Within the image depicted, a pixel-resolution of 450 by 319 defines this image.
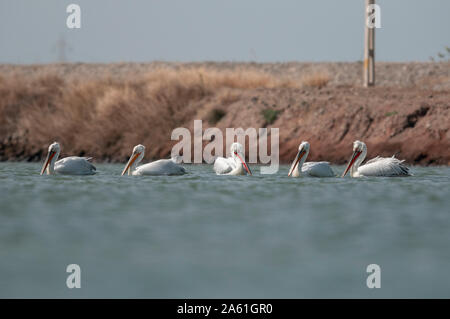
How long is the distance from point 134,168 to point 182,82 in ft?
42.8

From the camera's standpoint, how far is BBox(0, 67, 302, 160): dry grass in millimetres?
26984

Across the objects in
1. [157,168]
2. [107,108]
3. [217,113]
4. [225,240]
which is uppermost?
[107,108]

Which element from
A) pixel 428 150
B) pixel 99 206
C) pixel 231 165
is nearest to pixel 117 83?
pixel 428 150

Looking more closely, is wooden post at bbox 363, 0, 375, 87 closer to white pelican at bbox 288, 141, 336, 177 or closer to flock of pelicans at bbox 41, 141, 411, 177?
flock of pelicans at bbox 41, 141, 411, 177

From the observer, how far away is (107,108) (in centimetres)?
2812

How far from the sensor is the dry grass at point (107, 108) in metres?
27.0

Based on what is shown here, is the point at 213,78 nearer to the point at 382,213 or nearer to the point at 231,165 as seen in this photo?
the point at 231,165

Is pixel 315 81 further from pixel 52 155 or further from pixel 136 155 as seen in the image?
pixel 52 155

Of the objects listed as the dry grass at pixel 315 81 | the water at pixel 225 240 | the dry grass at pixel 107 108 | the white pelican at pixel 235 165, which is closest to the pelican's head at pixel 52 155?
the water at pixel 225 240

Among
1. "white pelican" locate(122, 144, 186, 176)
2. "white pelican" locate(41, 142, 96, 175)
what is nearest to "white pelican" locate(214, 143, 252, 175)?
"white pelican" locate(122, 144, 186, 176)

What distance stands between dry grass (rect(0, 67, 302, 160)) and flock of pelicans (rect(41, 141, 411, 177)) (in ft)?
29.2

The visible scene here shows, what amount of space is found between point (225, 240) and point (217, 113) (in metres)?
18.8

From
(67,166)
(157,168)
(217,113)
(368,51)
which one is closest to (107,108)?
(217,113)
